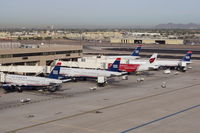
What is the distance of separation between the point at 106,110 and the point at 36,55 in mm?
50705

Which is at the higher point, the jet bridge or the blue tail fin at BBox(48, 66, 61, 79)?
the blue tail fin at BBox(48, 66, 61, 79)

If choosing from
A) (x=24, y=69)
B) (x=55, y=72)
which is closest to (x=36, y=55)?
(x=24, y=69)

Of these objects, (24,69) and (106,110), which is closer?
(106,110)

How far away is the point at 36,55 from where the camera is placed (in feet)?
314

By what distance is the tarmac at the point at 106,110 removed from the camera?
40.2 metres

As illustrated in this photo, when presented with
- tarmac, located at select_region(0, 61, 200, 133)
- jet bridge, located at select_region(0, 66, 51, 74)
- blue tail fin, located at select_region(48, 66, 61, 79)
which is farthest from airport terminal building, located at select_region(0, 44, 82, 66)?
blue tail fin, located at select_region(48, 66, 61, 79)

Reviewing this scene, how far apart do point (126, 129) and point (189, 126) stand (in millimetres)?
7875

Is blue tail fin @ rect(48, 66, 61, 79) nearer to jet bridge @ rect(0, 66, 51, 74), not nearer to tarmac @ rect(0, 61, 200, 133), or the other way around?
tarmac @ rect(0, 61, 200, 133)

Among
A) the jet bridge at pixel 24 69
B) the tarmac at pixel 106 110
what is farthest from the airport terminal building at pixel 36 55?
the tarmac at pixel 106 110

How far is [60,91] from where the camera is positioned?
217 ft

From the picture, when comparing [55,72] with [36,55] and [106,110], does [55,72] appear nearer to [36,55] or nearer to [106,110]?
[106,110]

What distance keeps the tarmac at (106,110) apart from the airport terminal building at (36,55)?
2127 cm

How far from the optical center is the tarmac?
40.2m

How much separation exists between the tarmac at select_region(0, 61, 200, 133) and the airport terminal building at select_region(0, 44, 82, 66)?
21.3m
